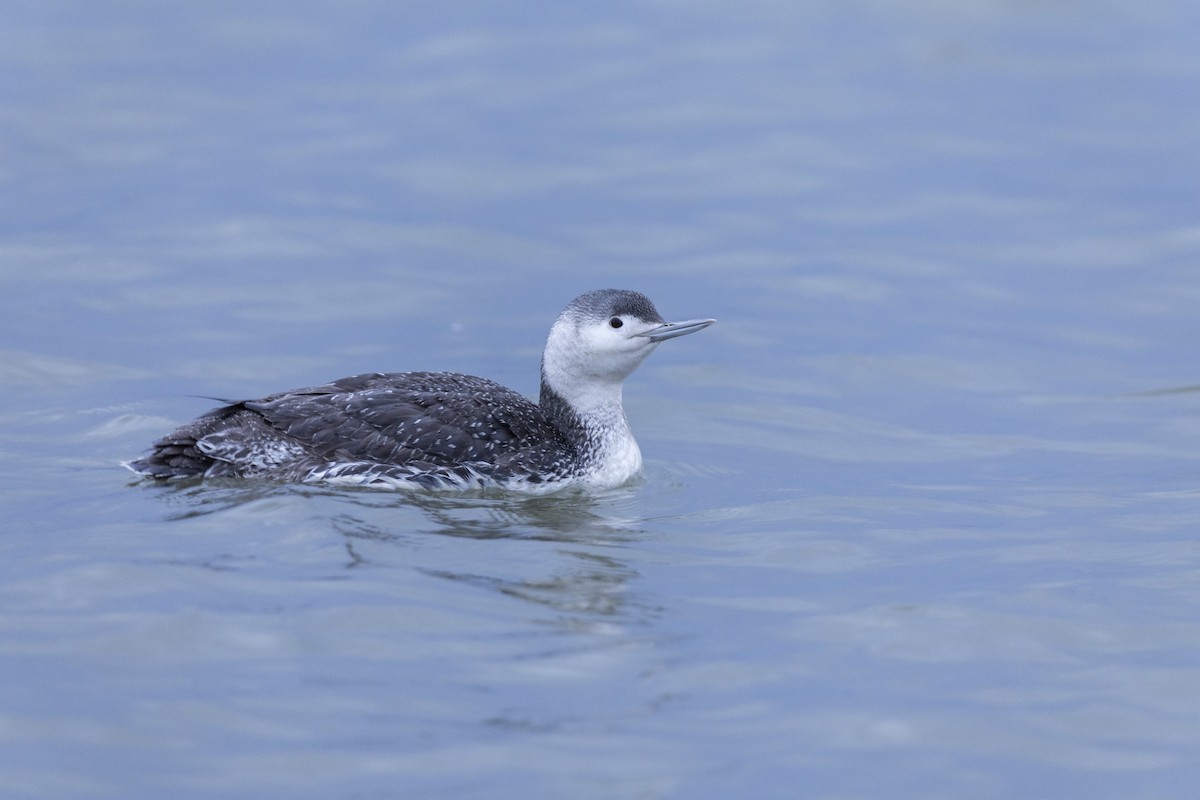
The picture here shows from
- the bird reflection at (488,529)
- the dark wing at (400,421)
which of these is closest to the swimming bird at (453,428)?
the dark wing at (400,421)

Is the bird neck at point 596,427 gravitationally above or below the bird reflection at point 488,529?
above

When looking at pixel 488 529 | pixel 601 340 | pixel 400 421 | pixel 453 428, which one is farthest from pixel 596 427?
pixel 488 529

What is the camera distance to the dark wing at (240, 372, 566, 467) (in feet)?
27.9

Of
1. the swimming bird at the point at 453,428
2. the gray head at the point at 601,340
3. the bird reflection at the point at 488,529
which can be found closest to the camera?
the bird reflection at the point at 488,529

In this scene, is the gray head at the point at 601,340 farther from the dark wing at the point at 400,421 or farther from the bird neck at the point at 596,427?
the dark wing at the point at 400,421

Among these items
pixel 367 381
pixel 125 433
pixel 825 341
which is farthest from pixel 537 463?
pixel 825 341

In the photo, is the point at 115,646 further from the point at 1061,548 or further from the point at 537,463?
the point at 1061,548

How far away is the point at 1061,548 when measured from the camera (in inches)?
311

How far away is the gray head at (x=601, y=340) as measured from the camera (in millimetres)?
8938

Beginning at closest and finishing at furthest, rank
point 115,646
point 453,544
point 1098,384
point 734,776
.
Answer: point 734,776 → point 115,646 → point 453,544 → point 1098,384

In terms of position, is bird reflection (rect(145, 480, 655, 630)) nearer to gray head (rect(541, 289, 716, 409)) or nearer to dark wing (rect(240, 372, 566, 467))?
dark wing (rect(240, 372, 566, 467))

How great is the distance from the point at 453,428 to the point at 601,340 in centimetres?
92

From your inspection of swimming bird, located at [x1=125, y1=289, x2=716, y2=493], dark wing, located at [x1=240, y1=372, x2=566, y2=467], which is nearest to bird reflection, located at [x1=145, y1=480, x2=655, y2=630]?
swimming bird, located at [x1=125, y1=289, x2=716, y2=493]

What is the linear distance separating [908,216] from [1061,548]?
5.67 m
